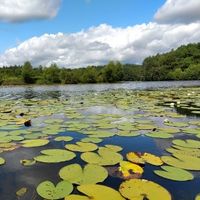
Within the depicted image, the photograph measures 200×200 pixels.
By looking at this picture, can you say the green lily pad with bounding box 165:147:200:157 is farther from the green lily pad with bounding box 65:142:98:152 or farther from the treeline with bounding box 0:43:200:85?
the treeline with bounding box 0:43:200:85

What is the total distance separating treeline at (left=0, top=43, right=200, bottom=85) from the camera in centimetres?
6586

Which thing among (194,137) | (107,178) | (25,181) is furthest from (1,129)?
(194,137)

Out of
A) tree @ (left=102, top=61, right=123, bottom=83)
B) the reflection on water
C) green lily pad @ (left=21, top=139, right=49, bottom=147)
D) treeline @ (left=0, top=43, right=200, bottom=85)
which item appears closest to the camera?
green lily pad @ (left=21, top=139, right=49, bottom=147)

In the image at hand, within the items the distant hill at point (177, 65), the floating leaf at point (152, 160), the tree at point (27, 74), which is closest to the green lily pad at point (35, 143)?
the floating leaf at point (152, 160)

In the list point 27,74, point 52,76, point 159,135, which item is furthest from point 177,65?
point 159,135

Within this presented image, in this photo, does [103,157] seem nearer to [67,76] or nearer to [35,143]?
[35,143]

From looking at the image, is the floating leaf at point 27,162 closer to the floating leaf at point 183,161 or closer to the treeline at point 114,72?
the floating leaf at point 183,161

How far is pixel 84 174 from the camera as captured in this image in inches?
110

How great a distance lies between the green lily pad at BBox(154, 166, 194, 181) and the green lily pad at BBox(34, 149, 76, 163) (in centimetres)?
117

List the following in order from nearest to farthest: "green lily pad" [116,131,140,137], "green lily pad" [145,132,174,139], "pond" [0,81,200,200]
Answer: "pond" [0,81,200,200] → "green lily pad" [145,132,174,139] → "green lily pad" [116,131,140,137]

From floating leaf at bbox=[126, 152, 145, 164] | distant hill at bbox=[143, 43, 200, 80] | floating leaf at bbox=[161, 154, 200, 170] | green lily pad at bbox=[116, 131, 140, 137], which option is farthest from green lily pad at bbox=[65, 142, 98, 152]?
distant hill at bbox=[143, 43, 200, 80]

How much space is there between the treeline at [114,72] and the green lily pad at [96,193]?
61.5 m

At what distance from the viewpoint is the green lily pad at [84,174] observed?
104 inches

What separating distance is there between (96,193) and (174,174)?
1004 mm
